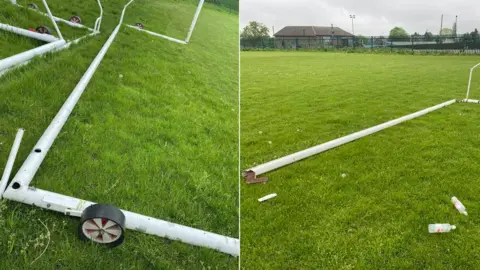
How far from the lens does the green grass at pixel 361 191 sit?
2.24 meters

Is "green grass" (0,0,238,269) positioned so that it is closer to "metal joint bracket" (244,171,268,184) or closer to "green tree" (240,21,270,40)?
"metal joint bracket" (244,171,268,184)

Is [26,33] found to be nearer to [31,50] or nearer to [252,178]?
[31,50]

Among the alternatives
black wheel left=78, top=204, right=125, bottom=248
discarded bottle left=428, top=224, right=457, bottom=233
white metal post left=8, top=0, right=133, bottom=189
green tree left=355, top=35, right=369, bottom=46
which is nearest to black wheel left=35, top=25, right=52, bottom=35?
white metal post left=8, top=0, right=133, bottom=189

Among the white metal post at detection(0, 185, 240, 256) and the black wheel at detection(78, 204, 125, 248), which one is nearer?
the black wheel at detection(78, 204, 125, 248)

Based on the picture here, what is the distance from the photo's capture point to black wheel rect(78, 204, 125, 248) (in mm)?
1494

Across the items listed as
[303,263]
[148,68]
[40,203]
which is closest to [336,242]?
[303,263]

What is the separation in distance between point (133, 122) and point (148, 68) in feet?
6.07

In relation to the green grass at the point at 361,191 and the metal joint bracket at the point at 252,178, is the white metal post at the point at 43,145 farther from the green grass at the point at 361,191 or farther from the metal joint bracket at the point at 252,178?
the metal joint bracket at the point at 252,178

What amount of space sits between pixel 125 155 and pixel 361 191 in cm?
174

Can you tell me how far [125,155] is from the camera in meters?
2.38

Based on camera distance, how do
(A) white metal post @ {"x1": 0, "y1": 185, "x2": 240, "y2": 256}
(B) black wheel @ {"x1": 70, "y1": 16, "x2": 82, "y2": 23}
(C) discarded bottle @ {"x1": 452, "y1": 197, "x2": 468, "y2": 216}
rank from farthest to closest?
(B) black wheel @ {"x1": 70, "y1": 16, "x2": 82, "y2": 23} < (C) discarded bottle @ {"x1": 452, "y1": 197, "x2": 468, "y2": 216} < (A) white metal post @ {"x1": 0, "y1": 185, "x2": 240, "y2": 256}

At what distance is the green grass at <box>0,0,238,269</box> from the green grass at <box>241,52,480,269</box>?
0.35m

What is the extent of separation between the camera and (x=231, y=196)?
8.04 feet

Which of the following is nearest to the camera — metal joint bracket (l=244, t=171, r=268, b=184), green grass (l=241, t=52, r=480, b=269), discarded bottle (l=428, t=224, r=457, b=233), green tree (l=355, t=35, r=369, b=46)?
green grass (l=241, t=52, r=480, b=269)
